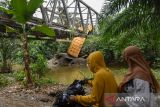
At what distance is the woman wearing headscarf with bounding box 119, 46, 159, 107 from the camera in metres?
4.06

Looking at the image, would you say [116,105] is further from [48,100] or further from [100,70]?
[48,100]

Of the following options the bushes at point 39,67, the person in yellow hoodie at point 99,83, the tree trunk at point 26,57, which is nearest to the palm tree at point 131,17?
the tree trunk at point 26,57

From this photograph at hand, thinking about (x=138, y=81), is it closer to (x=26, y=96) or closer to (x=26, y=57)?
(x=26, y=96)

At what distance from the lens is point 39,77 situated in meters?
11.8

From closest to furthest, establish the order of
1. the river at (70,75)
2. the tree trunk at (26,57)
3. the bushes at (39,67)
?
the tree trunk at (26,57)
the bushes at (39,67)
the river at (70,75)

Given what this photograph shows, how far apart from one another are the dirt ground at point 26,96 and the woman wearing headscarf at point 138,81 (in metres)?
4.26

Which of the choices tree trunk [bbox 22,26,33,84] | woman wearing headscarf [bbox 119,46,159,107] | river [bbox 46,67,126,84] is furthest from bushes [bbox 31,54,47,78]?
woman wearing headscarf [bbox 119,46,159,107]

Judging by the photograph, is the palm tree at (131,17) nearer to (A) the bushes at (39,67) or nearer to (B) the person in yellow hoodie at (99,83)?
(A) the bushes at (39,67)

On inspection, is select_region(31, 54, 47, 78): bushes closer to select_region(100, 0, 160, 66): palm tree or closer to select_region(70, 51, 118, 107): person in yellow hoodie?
select_region(100, 0, 160, 66): palm tree

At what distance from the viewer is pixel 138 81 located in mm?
4117

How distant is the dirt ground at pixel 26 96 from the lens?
852 cm

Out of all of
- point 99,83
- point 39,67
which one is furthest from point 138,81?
point 39,67

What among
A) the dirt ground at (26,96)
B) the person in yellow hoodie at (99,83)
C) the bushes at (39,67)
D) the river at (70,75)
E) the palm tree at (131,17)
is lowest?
the river at (70,75)

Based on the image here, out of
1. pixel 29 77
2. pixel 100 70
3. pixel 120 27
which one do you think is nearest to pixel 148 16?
pixel 120 27
